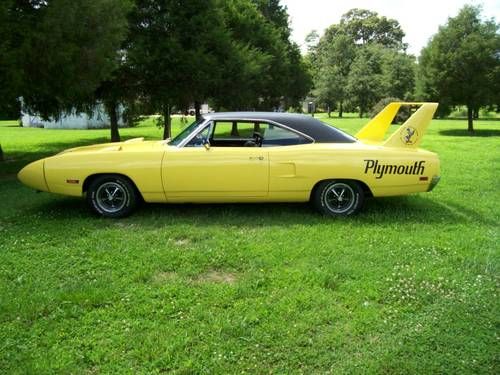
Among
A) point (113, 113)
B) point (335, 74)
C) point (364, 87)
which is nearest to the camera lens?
point (113, 113)

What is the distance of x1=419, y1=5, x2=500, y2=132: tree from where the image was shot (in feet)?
84.9

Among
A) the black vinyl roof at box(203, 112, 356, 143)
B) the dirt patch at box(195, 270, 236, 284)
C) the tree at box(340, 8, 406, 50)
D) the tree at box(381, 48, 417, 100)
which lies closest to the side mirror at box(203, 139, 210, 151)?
the black vinyl roof at box(203, 112, 356, 143)

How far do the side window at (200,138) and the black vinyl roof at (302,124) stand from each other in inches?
8.0

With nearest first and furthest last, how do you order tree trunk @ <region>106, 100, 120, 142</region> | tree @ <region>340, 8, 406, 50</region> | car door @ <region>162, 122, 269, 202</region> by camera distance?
car door @ <region>162, 122, 269, 202</region>, tree trunk @ <region>106, 100, 120, 142</region>, tree @ <region>340, 8, 406, 50</region>

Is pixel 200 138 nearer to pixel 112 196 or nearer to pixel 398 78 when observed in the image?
pixel 112 196

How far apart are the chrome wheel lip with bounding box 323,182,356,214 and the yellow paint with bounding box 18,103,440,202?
0.60 feet

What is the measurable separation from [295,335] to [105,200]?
12.6 feet

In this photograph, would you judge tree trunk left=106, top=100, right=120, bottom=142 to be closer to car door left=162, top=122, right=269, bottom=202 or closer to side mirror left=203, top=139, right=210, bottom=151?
side mirror left=203, top=139, right=210, bottom=151

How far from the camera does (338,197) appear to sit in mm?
6348

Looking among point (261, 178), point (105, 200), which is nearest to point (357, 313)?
point (261, 178)

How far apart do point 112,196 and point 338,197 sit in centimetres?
305

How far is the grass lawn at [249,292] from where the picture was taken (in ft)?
10.3

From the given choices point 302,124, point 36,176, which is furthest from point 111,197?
point 302,124

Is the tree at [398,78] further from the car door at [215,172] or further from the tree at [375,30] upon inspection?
the car door at [215,172]
